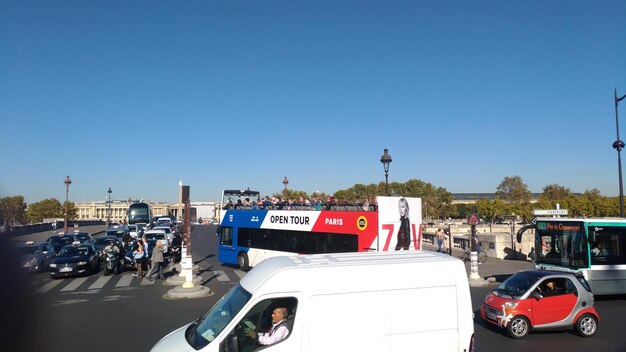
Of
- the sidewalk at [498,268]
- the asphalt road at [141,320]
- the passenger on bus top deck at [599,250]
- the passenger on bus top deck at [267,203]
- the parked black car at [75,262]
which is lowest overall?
the sidewalk at [498,268]

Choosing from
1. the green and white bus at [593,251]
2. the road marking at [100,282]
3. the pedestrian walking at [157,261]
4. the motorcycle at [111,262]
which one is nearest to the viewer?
the green and white bus at [593,251]

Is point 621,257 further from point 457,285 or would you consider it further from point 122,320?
point 122,320

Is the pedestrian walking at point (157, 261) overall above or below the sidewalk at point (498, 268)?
above

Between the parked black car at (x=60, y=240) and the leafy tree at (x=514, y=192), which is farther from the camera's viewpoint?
the leafy tree at (x=514, y=192)

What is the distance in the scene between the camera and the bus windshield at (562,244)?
1542 cm

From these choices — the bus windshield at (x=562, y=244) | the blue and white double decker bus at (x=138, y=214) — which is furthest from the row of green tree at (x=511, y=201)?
the bus windshield at (x=562, y=244)

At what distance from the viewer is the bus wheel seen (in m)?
22.8

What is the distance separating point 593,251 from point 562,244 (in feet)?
3.62

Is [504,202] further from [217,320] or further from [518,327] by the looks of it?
[217,320]

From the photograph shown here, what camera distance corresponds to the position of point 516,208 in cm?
7769

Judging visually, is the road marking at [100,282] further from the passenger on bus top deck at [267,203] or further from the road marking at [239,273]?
the passenger on bus top deck at [267,203]

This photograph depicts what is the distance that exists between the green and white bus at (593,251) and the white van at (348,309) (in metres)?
11.6

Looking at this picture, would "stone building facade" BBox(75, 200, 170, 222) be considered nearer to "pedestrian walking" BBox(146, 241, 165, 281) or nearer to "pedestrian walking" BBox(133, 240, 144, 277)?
"pedestrian walking" BBox(133, 240, 144, 277)

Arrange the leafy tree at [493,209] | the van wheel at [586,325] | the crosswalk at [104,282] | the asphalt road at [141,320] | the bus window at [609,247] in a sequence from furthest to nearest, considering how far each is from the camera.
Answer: the leafy tree at [493,209] → the crosswalk at [104,282] → the bus window at [609,247] → the van wheel at [586,325] → the asphalt road at [141,320]
